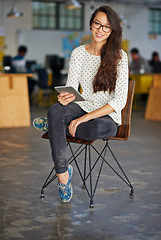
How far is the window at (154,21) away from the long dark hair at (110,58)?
13.1 meters

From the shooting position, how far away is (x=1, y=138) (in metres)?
5.24

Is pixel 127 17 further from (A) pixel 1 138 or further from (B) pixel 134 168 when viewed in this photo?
(B) pixel 134 168

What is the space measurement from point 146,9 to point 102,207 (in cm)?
1353

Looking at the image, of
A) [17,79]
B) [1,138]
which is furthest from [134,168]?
[17,79]

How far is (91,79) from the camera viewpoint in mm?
2732

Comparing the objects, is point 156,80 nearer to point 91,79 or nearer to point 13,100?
point 13,100

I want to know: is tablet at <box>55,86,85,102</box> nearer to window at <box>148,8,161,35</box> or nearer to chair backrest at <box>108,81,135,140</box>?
chair backrest at <box>108,81,135,140</box>

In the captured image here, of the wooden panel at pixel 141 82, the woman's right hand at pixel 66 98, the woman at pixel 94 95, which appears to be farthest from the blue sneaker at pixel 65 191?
the wooden panel at pixel 141 82

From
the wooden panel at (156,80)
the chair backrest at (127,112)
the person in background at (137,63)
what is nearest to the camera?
the chair backrest at (127,112)

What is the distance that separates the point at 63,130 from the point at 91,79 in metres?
0.44

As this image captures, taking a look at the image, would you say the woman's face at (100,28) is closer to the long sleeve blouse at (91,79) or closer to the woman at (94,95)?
the woman at (94,95)

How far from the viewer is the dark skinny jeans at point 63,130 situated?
2482 millimetres

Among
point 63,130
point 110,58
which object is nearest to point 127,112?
point 110,58

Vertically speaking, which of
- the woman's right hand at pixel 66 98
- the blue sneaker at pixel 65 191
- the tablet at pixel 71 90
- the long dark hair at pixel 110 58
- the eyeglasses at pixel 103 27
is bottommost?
the blue sneaker at pixel 65 191
